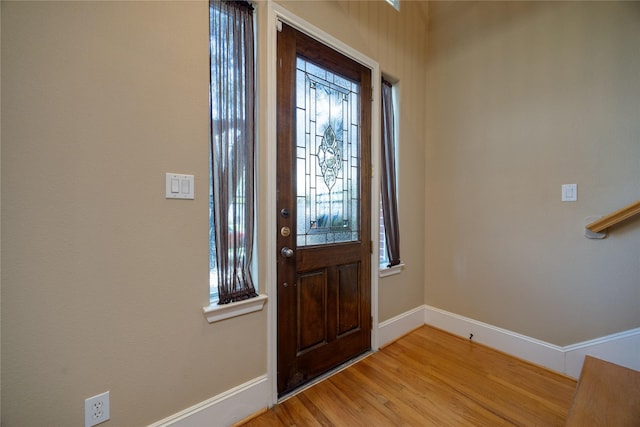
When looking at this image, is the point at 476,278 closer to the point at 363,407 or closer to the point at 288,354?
the point at 363,407

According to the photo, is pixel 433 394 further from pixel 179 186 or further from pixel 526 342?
pixel 179 186

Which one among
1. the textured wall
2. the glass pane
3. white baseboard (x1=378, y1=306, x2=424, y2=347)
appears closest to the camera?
the textured wall

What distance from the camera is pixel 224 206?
4.49 feet

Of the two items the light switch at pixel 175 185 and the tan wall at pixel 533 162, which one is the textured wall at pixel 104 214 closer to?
the light switch at pixel 175 185

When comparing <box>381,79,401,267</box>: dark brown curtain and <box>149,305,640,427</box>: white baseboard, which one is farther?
<box>381,79,401,267</box>: dark brown curtain

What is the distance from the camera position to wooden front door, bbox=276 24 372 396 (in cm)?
161

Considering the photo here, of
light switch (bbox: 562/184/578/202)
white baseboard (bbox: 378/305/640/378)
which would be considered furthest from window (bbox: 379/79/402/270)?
light switch (bbox: 562/184/578/202)

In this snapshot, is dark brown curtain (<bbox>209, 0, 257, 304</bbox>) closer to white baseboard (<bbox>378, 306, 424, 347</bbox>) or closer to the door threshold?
the door threshold

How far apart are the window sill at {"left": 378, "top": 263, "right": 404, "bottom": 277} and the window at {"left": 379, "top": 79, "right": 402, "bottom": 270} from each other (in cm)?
2

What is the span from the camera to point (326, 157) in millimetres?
1834

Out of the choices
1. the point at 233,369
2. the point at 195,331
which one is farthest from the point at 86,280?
the point at 233,369

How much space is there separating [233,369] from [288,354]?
354 mm

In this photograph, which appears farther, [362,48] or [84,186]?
[362,48]

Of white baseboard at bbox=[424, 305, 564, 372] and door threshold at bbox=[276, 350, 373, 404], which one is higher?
white baseboard at bbox=[424, 305, 564, 372]
